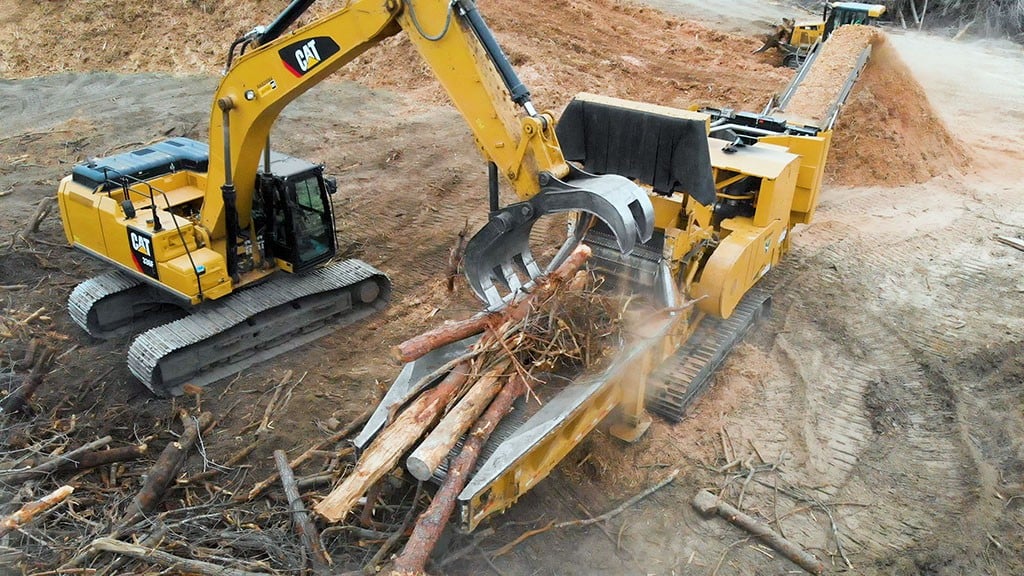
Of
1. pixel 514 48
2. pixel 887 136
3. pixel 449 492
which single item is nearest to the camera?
pixel 449 492

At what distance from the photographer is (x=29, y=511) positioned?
4.79 m

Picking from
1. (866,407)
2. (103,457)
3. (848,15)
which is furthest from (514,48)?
(103,457)

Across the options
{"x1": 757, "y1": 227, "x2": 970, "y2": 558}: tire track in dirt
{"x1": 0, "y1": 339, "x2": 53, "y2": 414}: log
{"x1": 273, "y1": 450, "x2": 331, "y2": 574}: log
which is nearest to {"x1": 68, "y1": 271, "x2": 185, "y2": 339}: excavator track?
{"x1": 0, "y1": 339, "x2": 53, "y2": 414}: log

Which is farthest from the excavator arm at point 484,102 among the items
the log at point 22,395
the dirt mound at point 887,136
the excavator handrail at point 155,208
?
the dirt mound at point 887,136

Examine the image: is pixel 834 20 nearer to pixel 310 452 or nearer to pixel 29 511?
pixel 310 452

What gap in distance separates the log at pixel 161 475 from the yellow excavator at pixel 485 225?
3.39 feet

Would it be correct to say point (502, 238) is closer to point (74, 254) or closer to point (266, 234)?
point (266, 234)

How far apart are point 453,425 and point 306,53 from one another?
3.11m

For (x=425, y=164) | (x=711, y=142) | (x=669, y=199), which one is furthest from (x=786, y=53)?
(x=669, y=199)

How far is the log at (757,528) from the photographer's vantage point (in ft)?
17.1

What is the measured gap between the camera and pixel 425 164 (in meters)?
12.0

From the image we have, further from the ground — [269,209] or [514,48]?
[269,209]

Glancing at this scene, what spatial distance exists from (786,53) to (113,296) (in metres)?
15.4

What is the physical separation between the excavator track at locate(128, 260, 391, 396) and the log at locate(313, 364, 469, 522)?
2.90 metres
